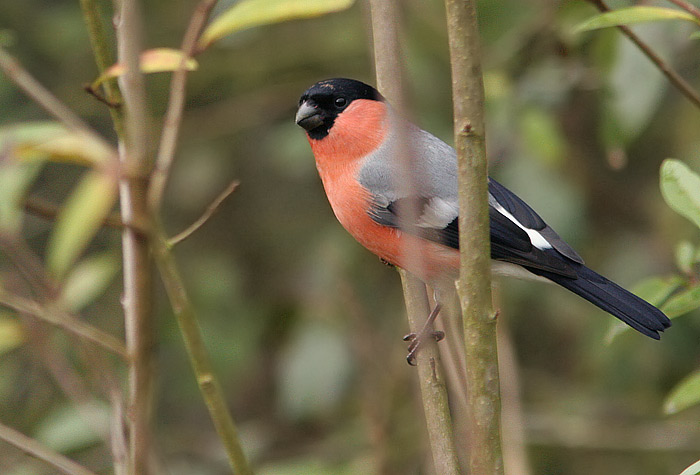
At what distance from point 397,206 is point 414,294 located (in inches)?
11.5

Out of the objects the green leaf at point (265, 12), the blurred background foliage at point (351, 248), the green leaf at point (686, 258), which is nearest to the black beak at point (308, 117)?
the blurred background foliage at point (351, 248)

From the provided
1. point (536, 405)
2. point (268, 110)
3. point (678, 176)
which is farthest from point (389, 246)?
point (268, 110)

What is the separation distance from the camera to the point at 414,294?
1.70m

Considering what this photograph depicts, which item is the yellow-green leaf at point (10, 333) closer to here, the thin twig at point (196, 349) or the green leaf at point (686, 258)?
the thin twig at point (196, 349)

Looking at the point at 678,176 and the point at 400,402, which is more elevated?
the point at 400,402

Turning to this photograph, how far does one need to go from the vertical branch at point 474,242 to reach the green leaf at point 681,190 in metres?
0.46

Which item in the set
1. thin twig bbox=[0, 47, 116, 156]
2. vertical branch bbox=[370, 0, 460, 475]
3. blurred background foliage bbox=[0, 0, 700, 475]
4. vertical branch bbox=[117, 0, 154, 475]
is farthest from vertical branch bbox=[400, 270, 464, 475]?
blurred background foliage bbox=[0, 0, 700, 475]

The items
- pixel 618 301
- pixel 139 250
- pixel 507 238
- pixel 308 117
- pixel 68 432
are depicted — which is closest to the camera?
pixel 139 250

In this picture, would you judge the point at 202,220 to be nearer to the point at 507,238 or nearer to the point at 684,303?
the point at 684,303

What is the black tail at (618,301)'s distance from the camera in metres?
1.72

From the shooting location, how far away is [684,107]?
3.19 meters

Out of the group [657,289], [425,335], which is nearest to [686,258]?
[657,289]

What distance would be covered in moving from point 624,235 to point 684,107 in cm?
54

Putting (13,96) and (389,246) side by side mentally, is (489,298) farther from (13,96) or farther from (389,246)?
(13,96)
